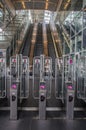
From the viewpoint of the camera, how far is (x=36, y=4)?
16.9 metres

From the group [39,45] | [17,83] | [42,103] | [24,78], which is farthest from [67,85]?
[39,45]

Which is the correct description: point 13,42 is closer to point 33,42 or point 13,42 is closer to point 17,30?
point 17,30

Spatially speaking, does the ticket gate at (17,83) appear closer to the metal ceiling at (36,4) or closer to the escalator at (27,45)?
the escalator at (27,45)

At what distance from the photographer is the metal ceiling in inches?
639

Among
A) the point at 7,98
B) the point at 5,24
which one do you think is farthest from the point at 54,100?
the point at 5,24

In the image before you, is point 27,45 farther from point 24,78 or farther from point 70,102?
point 70,102

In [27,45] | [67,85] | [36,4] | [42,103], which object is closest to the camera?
[42,103]

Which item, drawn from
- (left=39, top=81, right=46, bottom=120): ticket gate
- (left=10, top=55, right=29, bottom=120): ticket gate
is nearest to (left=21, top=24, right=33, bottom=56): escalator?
(left=10, top=55, right=29, bottom=120): ticket gate

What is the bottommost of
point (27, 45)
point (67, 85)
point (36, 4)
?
point (67, 85)

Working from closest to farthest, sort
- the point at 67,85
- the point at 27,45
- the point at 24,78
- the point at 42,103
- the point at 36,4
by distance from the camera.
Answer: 1. the point at 42,103
2. the point at 67,85
3. the point at 24,78
4. the point at 27,45
5. the point at 36,4

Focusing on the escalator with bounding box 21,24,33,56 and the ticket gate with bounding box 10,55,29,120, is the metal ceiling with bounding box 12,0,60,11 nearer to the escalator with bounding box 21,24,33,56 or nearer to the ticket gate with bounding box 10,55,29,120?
the escalator with bounding box 21,24,33,56

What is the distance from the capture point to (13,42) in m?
12.8

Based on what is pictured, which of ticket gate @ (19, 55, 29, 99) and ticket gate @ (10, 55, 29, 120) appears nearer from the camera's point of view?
ticket gate @ (10, 55, 29, 120)

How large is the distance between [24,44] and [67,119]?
10399 millimetres
